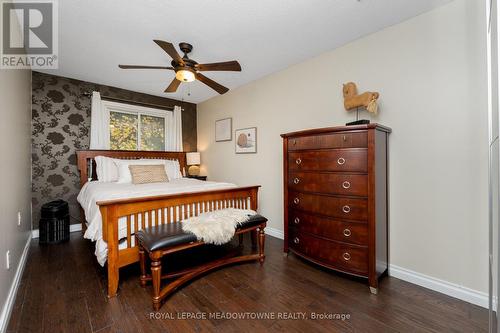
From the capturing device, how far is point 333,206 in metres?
2.06

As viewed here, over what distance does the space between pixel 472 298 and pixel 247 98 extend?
3.54 m

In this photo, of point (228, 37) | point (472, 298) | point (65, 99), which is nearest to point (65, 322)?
point (228, 37)

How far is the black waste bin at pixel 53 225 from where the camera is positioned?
2.96 meters

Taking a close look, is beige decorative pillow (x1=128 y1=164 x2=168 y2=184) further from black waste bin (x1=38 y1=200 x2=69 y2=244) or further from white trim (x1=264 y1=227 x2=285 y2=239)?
white trim (x1=264 y1=227 x2=285 y2=239)

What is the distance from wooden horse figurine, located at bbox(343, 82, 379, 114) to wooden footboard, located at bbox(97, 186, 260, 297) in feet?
5.50

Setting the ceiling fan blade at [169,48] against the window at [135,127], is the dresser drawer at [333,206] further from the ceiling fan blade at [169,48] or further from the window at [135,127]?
the window at [135,127]

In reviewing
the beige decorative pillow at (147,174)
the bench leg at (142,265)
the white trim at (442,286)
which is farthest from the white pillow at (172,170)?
the white trim at (442,286)

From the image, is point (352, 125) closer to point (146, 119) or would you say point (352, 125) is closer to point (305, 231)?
point (305, 231)

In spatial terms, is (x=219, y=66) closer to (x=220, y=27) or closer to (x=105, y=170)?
(x=220, y=27)

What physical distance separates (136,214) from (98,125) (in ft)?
8.49

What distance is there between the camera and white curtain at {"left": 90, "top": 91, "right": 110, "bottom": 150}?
12.0 ft

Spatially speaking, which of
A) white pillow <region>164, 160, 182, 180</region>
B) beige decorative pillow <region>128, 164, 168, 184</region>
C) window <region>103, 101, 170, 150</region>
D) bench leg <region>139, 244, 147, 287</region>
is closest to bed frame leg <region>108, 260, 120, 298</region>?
bench leg <region>139, 244, 147, 287</region>

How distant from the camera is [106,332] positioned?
1400 mm

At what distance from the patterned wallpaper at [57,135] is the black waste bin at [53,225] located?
40cm
